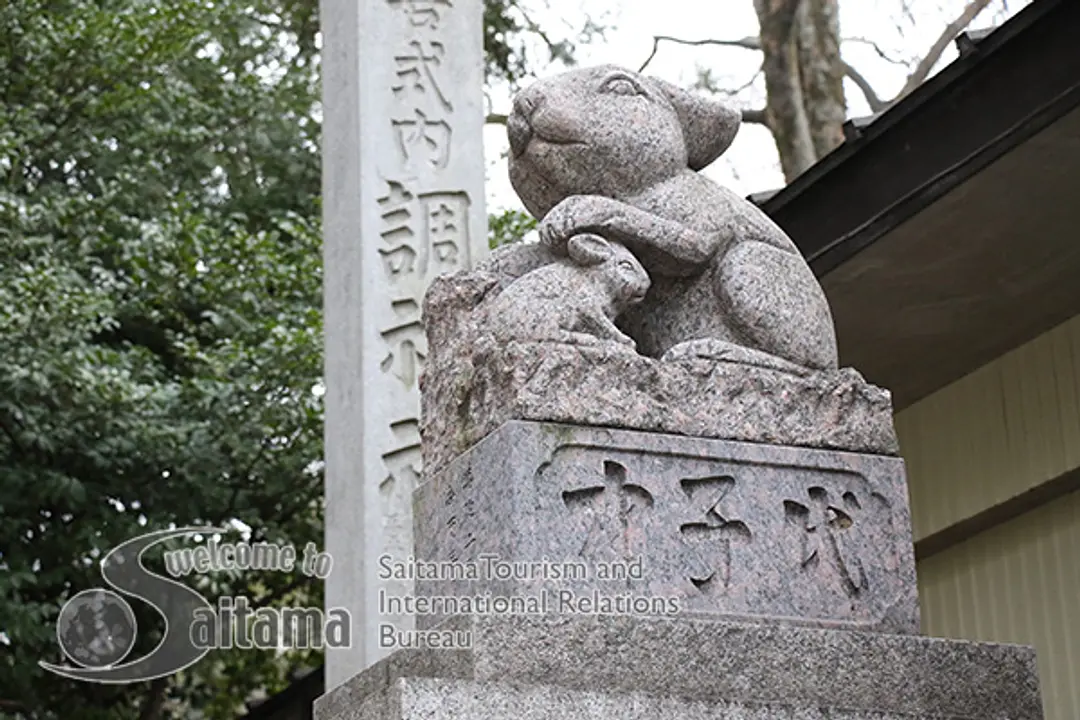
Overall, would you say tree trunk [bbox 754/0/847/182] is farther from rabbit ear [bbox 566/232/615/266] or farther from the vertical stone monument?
rabbit ear [bbox 566/232/615/266]

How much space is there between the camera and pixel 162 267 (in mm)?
11844

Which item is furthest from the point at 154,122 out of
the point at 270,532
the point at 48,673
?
the point at 48,673

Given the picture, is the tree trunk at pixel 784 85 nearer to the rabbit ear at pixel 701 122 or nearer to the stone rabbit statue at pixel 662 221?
the rabbit ear at pixel 701 122

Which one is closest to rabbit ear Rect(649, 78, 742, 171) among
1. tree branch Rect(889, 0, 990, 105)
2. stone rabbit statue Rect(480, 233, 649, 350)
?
stone rabbit statue Rect(480, 233, 649, 350)

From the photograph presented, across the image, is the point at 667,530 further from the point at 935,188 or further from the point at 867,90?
the point at 867,90

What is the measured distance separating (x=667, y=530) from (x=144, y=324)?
362 inches

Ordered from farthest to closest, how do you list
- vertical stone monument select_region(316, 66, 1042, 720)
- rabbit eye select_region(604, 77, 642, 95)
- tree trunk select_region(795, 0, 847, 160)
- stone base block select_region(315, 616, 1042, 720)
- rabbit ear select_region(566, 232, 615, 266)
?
tree trunk select_region(795, 0, 847, 160) < rabbit eye select_region(604, 77, 642, 95) < rabbit ear select_region(566, 232, 615, 266) < vertical stone monument select_region(316, 66, 1042, 720) < stone base block select_region(315, 616, 1042, 720)

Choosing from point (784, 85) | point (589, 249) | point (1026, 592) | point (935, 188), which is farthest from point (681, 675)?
point (784, 85)

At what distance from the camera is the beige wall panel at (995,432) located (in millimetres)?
7492

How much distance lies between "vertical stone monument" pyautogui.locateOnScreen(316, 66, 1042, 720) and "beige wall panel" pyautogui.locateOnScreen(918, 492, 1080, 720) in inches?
136

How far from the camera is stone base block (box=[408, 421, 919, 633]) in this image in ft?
12.6

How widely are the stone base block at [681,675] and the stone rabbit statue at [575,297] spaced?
68cm

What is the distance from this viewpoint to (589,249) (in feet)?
13.8

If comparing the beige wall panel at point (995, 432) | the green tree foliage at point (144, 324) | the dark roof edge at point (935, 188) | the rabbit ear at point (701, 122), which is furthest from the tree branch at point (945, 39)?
the rabbit ear at point (701, 122)
